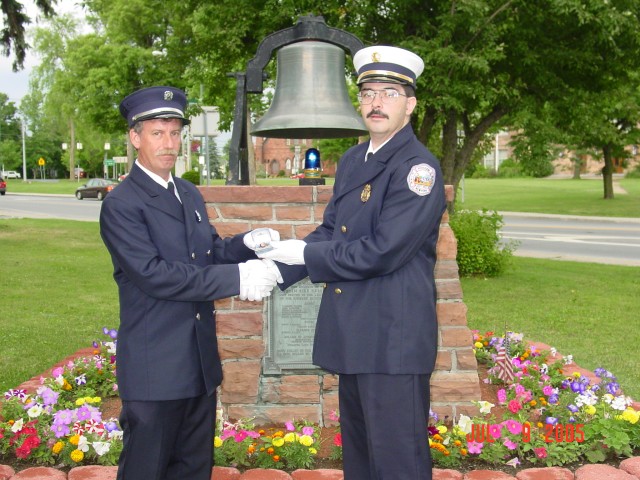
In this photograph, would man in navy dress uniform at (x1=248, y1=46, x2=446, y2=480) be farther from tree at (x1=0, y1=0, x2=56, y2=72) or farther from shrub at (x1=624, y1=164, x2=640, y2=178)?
shrub at (x1=624, y1=164, x2=640, y2=178)

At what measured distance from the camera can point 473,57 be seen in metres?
8.88

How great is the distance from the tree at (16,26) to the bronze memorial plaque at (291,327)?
14976 mm

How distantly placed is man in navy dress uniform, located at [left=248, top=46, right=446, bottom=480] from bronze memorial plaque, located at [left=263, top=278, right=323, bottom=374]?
1.56 metres

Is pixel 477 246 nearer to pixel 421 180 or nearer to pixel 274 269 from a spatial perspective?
pixel 274 269

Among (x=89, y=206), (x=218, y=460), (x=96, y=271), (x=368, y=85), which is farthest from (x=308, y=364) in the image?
(x=89, y=206)

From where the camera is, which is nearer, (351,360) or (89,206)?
(351,360)

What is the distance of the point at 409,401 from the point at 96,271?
9989 mm

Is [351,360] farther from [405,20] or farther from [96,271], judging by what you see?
[96,271]

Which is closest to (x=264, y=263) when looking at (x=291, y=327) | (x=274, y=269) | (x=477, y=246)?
(x=274, y=269)

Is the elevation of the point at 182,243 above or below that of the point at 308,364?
above

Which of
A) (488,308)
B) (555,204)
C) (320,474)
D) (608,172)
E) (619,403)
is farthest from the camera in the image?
(608,172)

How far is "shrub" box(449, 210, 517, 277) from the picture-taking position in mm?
10477

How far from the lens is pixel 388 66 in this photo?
2635mm

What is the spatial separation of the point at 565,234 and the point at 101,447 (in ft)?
55.4
